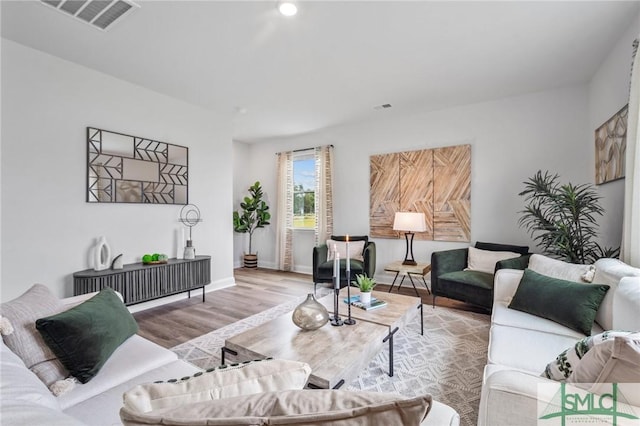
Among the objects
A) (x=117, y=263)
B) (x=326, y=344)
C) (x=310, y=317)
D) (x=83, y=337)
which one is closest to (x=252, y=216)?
(x=117, y=263)

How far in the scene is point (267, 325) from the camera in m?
2.03

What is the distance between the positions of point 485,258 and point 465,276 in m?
0.48

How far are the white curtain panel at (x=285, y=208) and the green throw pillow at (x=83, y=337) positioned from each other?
438 cm

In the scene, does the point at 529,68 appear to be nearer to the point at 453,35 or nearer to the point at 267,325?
the point at 453,35

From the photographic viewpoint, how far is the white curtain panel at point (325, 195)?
5.38 m

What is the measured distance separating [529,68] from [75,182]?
486 cm

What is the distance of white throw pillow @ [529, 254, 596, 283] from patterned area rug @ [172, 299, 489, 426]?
0.80m

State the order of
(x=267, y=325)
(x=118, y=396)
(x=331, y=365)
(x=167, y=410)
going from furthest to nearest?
(x=267, y=325) → (x=331, y=365) → (x=118, y=396) → (x=167, y=410)

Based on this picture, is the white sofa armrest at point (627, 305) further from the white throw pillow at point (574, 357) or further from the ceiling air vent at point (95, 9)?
the ceiling air vent at point (95, 9)

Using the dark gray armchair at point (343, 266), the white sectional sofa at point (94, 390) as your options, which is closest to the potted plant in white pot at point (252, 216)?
the dark gray armchair at point (343, 266)

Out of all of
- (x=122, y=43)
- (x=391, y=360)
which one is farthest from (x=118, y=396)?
(x=122, y=43)

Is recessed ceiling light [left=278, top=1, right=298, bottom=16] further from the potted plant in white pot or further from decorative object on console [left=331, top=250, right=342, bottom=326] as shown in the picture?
the potted plant in white pot

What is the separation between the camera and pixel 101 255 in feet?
10.3

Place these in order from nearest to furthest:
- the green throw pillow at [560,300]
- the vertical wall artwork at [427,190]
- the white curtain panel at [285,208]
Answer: the green throw pillow at [560,300] → the vertical wall artwork at [427,190] → the white curtain panel at [285,208]
